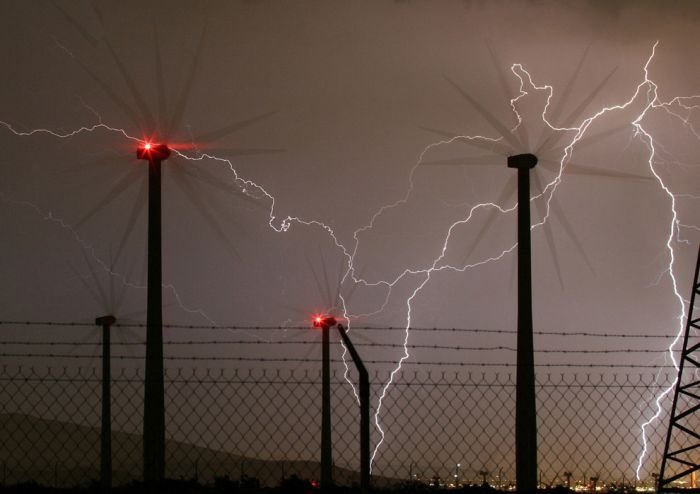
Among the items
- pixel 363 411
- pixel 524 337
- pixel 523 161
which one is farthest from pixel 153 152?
pixel 363 411

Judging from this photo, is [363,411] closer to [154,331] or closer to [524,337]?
[524,337]

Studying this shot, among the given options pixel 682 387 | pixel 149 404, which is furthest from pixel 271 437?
pixel 149 404

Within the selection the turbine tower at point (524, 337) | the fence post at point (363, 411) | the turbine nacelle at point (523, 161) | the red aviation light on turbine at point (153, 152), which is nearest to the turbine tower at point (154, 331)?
the red aviation light on turbine at point (153, 152)

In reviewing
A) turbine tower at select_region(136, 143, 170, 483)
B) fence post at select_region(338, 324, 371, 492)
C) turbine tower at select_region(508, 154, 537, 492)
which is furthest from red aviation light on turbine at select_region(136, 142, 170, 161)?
fence post at select_region(338, 324, 371, 492)

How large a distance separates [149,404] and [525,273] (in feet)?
26.0

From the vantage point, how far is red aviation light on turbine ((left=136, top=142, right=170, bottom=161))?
25906 millimetres

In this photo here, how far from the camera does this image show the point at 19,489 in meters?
9.06

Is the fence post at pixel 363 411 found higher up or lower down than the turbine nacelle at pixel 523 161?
lower down

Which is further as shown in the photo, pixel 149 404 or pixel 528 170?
pixel 528 170

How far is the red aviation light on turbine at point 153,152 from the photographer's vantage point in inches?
1020

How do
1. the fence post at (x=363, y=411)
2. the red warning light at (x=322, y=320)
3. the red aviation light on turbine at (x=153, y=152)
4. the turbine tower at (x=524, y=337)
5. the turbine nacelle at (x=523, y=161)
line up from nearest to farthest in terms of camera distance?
1. the fence post at (x=363, y=411)
2. the turbine tower at (x=524, y=337)
3. the turbine nacelle at (x=523, y=161)
4. the red aviation light on turbine at (x=153, y=152)
5. the red warning light at (x=322, y=320)

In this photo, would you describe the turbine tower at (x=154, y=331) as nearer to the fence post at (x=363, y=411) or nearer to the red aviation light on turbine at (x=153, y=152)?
the red aviation light on turbine at (x=153, y=152)

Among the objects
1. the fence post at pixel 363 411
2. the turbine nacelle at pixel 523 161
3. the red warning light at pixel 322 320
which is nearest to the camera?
the fence post at pixel 363 411

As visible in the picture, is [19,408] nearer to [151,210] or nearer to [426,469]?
[426,469]
